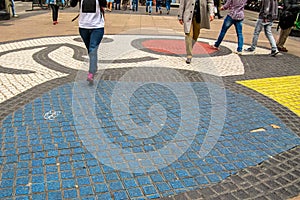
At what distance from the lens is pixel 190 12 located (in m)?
6.51

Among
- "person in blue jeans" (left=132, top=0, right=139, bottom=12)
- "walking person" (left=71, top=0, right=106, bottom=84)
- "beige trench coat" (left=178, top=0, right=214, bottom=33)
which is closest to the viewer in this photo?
"walking person" (left=71, top=0, right=106, bottom=84)

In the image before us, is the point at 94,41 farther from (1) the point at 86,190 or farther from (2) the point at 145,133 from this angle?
(1) the point at 86,190

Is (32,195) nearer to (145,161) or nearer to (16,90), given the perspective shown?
(145,161)

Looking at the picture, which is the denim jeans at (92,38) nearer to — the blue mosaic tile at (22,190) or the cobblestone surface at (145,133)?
the cobblestone surface at (145,133)

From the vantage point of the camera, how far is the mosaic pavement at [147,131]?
271cm

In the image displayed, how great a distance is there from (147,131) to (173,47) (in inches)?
225

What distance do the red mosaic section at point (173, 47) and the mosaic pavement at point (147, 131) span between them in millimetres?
1612

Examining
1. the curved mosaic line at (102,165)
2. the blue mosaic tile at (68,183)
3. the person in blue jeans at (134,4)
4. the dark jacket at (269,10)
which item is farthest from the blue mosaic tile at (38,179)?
the person in blue jeans at (134,4)

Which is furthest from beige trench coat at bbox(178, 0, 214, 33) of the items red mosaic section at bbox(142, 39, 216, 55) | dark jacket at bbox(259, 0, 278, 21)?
dark jacket at bbox(259, 0, 278, 21)

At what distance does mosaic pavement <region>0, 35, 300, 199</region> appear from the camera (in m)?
2.71

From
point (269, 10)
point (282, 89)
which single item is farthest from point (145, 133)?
point (269, 10)

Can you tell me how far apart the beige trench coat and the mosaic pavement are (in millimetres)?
1000

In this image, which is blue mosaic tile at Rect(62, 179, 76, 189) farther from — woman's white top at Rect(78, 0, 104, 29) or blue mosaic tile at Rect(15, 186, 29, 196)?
woman's white top at Rect(78, 0, 104, 29)

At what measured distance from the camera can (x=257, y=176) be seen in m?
2.88
